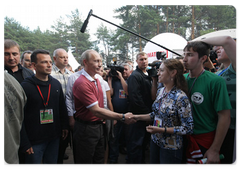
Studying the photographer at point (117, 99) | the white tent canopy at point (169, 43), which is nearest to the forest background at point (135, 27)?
the white tent canopy at point (169, 43)

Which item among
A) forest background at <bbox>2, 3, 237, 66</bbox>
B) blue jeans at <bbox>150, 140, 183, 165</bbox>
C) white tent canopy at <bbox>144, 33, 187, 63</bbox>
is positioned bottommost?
blue jeans at <bbox>150, 140, 183, 165</bbox>

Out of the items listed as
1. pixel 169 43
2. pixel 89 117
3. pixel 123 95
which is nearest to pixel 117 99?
pixel 123 95

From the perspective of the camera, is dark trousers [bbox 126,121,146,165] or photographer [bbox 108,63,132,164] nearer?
dark trousers [bbox 126,121,146,165]

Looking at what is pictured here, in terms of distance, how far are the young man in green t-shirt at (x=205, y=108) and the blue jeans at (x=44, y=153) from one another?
1634 mm

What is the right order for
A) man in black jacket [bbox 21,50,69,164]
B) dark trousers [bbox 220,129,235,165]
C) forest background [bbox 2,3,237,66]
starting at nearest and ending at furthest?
dark trousers [bbox 220,129,235,165]
man in black jacket [bbox 21,50,69,164]
forest background [bbox 2,3,237,66]

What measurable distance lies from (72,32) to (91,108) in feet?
80.5

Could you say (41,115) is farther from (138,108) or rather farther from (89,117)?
(138,108)

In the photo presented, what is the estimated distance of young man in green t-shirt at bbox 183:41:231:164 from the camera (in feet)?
4.74

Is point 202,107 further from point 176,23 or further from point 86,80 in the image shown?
point 176,23

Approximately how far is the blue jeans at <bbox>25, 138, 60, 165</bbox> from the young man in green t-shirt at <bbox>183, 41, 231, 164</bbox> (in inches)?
64.3

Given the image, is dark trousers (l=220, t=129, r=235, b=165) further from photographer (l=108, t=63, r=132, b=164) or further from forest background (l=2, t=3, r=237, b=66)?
forest background (l=2, t=3, r=237, b=66)

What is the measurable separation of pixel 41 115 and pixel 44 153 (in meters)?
0.56

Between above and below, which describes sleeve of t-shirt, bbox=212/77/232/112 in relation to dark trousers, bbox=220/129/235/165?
above

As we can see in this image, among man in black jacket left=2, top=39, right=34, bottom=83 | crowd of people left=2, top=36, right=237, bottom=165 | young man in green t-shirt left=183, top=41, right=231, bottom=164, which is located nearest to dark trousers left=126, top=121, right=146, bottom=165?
crowd of people left=2, top=36, right=237, bottom=165
